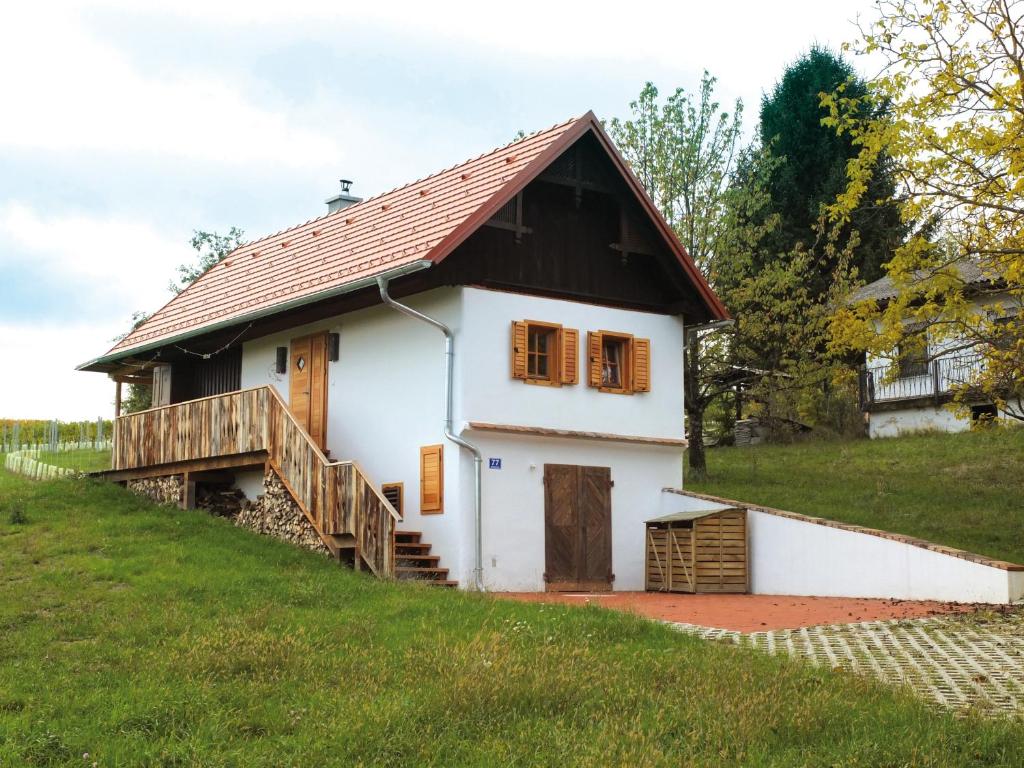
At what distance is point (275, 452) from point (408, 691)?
11.1m

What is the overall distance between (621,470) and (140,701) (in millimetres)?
12567

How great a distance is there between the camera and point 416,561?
19109 millimetres

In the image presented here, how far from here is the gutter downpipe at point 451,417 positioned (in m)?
18.9

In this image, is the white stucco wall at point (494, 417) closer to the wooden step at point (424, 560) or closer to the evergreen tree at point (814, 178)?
the wooden step at point (424, 560)

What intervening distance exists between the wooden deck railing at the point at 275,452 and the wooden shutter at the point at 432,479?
0.75 meters

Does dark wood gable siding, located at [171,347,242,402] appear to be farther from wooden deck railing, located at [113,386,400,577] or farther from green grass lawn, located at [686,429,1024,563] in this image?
green grass lawn, located at [686,429,1024,563]

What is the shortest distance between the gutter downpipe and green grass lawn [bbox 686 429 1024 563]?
7.47 m

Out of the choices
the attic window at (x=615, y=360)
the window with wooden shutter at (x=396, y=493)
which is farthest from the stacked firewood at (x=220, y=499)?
the attic window at (x=615, y=360)

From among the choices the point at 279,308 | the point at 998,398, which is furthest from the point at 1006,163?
the point at 279,308

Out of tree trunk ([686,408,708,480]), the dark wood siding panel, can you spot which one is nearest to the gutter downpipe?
the dark wood siding panel

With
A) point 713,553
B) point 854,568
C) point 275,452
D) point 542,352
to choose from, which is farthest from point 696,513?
point 275,452

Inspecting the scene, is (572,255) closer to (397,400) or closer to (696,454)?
(397,400)

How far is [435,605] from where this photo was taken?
14.1 m

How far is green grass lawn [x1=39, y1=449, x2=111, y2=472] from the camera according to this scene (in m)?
35.5
